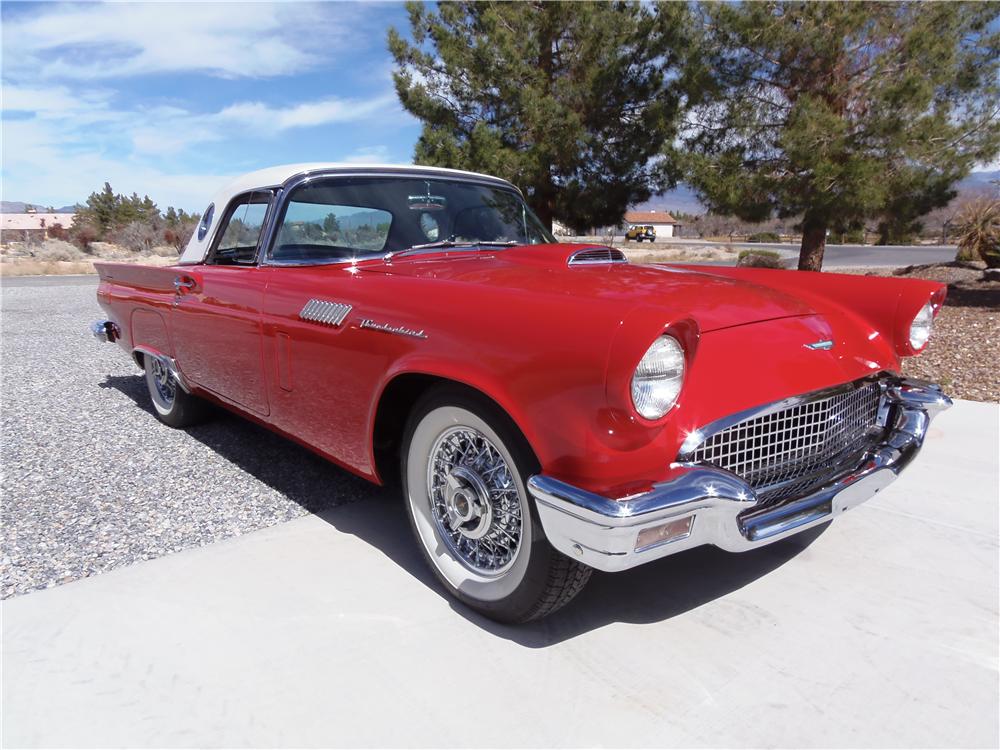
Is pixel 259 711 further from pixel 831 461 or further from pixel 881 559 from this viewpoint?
pixel 881 559

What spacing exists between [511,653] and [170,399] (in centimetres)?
314

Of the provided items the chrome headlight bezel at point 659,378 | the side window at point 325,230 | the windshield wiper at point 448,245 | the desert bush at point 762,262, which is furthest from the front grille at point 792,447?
the desert bush at point 762,262

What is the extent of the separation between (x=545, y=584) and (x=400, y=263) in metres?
1.45

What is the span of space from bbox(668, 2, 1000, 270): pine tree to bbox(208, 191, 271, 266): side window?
6.40 m

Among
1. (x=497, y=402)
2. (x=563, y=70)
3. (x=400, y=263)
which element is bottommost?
(x=497, y=402)

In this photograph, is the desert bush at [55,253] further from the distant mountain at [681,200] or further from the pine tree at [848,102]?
the pine tree at [848,102]

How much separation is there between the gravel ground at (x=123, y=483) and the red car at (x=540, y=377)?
0.42 metres

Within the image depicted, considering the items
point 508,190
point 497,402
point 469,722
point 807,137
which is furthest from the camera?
point 807,137

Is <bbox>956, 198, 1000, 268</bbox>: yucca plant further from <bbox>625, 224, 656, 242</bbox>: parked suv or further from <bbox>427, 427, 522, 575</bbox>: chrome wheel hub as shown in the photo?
<bbox>625, 224, 656, 242</bbox>: parked suv

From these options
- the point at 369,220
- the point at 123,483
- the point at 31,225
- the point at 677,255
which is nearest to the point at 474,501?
the point at 369,220

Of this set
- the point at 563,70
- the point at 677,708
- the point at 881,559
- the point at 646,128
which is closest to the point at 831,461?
the point at 881,559

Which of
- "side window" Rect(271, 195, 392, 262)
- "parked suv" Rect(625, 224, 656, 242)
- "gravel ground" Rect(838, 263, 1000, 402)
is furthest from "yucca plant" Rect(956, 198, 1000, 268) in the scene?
"parked suv" Rect(625, 224, 656, 242)

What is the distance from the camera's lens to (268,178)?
11.3 feet

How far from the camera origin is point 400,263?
2838 millimetres
